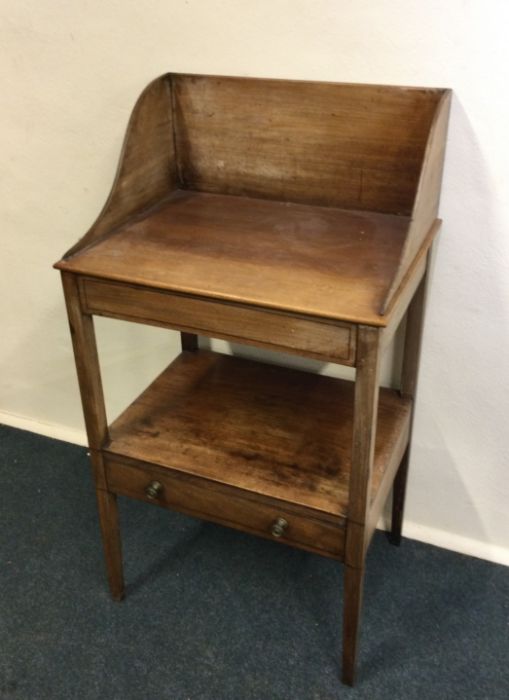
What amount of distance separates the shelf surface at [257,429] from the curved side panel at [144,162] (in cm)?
39

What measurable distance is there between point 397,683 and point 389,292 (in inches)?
32.6

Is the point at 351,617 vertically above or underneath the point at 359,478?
underneath

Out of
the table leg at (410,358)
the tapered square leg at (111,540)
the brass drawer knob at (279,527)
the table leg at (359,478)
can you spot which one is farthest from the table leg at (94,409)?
the table leg at (410,358)

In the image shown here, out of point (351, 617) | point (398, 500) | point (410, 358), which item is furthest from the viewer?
point (398, 500)

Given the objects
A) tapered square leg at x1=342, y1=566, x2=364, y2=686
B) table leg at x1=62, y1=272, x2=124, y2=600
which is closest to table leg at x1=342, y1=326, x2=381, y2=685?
tapered square leg at x1=342, y1=566, x2=364, y2=686

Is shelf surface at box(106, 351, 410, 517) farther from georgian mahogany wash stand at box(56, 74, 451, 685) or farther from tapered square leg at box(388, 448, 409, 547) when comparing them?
tapered square leg at box(388, 448, 409, 547)

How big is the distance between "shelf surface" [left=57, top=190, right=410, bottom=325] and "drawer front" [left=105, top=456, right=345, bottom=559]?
1.30 ft

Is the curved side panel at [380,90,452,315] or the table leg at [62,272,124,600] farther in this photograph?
the table leg at [62,272,124,600]

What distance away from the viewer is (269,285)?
1115mm

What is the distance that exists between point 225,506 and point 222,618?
351 millimetres

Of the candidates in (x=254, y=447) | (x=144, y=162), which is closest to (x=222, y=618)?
(x=254, y=447)

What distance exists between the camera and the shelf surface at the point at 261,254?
1087 millimetres

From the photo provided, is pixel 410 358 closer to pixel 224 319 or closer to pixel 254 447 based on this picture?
pixel 254 447

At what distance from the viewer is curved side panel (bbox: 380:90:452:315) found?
1065mm
